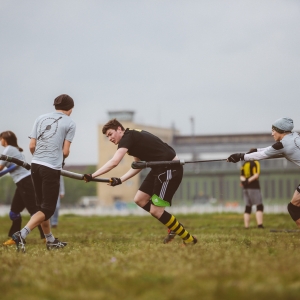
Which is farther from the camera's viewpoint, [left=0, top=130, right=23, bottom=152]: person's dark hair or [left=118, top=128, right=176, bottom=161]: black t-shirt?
[left=0, top=130, right=23, bottom=152]: person's dark hair

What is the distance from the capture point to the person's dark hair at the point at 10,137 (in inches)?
442

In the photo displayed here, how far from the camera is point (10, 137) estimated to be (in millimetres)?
11258

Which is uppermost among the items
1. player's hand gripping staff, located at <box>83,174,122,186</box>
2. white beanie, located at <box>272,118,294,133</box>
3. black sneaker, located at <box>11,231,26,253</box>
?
white beanie, located at <box>272,118,294,133</box>

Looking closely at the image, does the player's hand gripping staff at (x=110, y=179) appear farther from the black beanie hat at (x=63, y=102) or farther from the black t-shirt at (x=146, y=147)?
the black beanie hat at (x=63, y=102)

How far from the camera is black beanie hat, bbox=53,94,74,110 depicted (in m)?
9.00

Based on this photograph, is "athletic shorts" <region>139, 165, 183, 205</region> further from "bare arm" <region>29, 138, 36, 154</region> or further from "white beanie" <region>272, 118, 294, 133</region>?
"bare arm" <region>29, 138, 36, 154</region>

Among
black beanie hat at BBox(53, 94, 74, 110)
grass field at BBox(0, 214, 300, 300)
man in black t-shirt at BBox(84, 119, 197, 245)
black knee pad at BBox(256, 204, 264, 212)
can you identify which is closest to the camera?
grass field at BBox(0, 214, 300, 300)

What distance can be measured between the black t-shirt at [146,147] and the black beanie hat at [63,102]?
994 millimetres

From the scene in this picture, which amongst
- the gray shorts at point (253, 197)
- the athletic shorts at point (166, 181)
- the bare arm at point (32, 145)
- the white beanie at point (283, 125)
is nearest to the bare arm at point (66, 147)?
the bare arm at point (32, 145)

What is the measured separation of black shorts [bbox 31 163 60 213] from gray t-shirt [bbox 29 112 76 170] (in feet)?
0.23

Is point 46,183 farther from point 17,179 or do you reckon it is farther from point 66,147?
point 17,179

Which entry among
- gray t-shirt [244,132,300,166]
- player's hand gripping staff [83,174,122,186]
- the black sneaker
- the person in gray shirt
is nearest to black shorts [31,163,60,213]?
player's hand gripping staff [83,174,122,186]

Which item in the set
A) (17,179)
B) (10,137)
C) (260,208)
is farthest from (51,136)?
(260,208)

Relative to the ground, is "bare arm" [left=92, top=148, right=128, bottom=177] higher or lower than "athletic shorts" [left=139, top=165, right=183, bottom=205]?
higher
